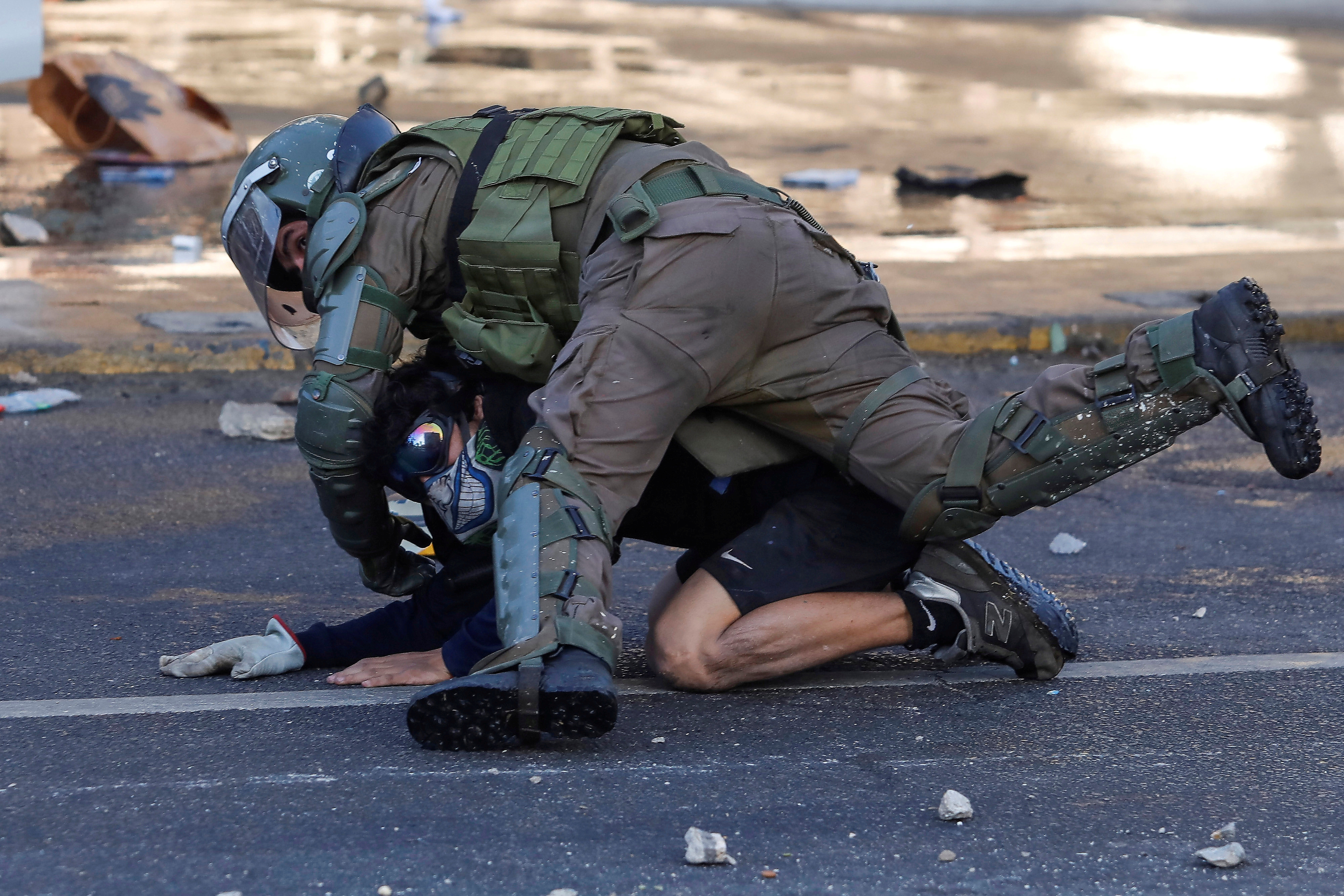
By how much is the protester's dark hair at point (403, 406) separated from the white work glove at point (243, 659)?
1.34 feet

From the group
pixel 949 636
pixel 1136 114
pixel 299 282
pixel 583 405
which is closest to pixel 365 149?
pixel 299 282

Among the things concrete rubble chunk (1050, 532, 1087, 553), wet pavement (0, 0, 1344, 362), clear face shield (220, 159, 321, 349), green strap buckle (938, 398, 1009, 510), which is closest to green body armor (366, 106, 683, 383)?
clear face shield (220, 159, 321, 349)

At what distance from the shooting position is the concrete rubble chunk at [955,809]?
2.55m

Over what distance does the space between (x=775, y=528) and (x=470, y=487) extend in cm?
66

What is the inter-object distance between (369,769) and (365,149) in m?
1.57

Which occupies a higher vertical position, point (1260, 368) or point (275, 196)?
point (275, 196)

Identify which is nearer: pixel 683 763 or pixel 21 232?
pixel 683 763

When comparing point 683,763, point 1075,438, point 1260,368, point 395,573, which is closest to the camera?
point 683,763

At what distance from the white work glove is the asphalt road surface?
44 millimetres

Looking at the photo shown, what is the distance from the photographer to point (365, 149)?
12.0 feet

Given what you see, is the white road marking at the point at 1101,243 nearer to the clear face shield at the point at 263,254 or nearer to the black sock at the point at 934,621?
the clear face shield at the point at 263,254

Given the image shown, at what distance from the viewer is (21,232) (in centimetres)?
819

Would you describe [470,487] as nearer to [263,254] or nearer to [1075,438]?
[263,254]

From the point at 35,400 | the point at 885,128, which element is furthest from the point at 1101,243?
the point at 35,400
